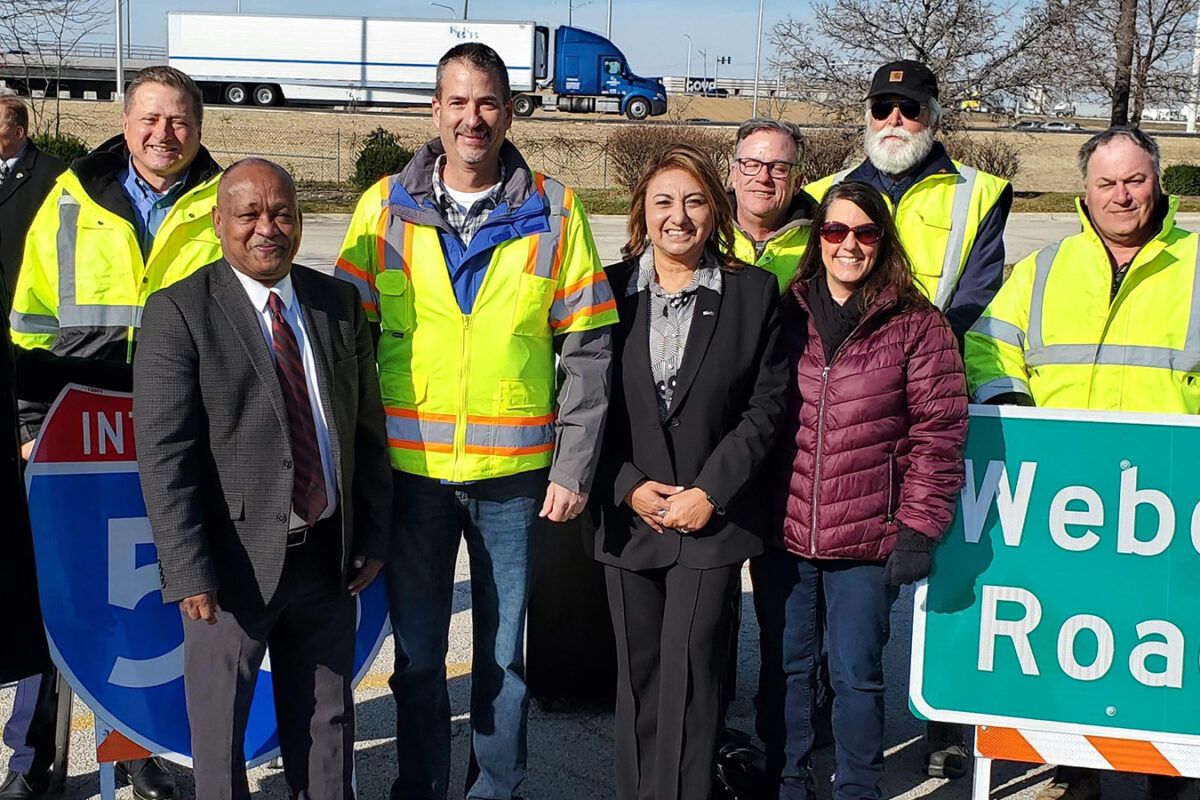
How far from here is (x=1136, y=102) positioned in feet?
104

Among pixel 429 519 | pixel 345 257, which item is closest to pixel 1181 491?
pixel 429 519

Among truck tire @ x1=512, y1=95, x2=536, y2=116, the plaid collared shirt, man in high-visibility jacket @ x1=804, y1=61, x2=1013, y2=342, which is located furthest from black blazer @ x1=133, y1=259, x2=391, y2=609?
truck tire @ x1=512, y1=95, x2=536, y2=116

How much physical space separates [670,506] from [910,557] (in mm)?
731

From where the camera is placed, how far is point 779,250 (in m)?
4.44

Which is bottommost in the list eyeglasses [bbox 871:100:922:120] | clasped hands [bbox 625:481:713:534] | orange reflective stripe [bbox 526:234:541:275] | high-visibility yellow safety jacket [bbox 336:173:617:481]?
clasped hands [bbox 625:481:713:534]

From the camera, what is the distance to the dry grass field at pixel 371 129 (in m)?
32.5

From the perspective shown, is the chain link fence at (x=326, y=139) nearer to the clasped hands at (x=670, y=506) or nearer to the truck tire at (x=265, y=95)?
the truck tire at (x=265, y=95)

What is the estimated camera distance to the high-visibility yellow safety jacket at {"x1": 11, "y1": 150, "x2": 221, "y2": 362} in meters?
3.68

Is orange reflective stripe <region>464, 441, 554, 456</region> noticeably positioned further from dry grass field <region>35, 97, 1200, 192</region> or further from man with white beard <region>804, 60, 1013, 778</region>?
dry grass field <region>35, 97, 1200, 192</region>

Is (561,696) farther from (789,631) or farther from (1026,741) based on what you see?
(1026,741)

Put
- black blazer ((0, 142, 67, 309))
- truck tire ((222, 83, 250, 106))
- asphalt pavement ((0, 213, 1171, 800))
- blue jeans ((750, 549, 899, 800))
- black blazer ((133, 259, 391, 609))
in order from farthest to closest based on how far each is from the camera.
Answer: truck tire ((222, 83, 250, 106)), black blazer ((0, 142, 67, 309)), asphalt pavement ((0, 213, 1171, 800)), blue jeans ((750, 549, 899, 800)), black blazer ((133, 259, 391, 609))

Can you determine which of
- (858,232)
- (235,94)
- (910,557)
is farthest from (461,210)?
(235,94)

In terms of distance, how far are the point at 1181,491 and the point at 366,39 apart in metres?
45.6

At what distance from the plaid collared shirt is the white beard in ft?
5.78
